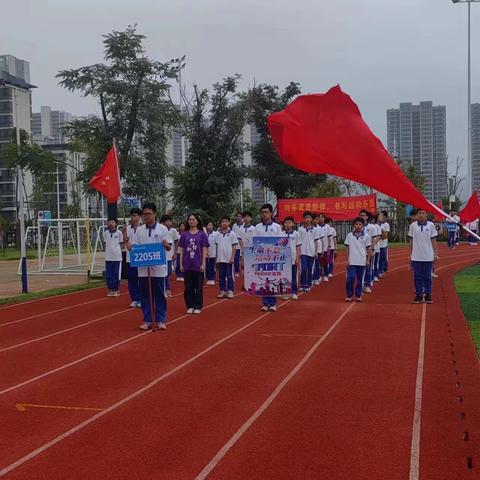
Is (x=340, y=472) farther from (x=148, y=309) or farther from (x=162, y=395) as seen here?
(x=148, y=309)

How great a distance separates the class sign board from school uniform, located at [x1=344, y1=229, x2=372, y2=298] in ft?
13.8

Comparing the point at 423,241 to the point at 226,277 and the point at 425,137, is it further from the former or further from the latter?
the point at 425,137

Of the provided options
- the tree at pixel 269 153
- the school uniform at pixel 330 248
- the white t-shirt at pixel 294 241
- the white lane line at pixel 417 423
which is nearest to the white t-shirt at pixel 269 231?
the white t-shirt at pixel 294 241

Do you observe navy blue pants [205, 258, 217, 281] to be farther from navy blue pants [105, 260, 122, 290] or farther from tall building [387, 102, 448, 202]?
tall building [387, 102, 448, 202]

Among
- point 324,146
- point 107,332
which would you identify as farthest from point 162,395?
point 107,332

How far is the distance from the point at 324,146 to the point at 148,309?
195 inches

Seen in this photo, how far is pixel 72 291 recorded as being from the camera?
52.4 ft

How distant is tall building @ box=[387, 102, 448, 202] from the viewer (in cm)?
5378

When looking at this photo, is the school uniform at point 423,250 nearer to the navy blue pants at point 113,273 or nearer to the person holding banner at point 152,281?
the person holding banner at point 152,281

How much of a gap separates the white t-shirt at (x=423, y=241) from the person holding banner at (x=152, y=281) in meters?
4.61

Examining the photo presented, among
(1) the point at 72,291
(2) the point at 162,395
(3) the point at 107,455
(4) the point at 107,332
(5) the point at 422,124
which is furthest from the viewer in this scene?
(5) the point at 422,124

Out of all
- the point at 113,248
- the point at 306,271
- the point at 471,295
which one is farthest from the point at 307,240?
the point at 113,248

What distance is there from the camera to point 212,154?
86.0 ft

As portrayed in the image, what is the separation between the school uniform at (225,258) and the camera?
13680 millimetres
